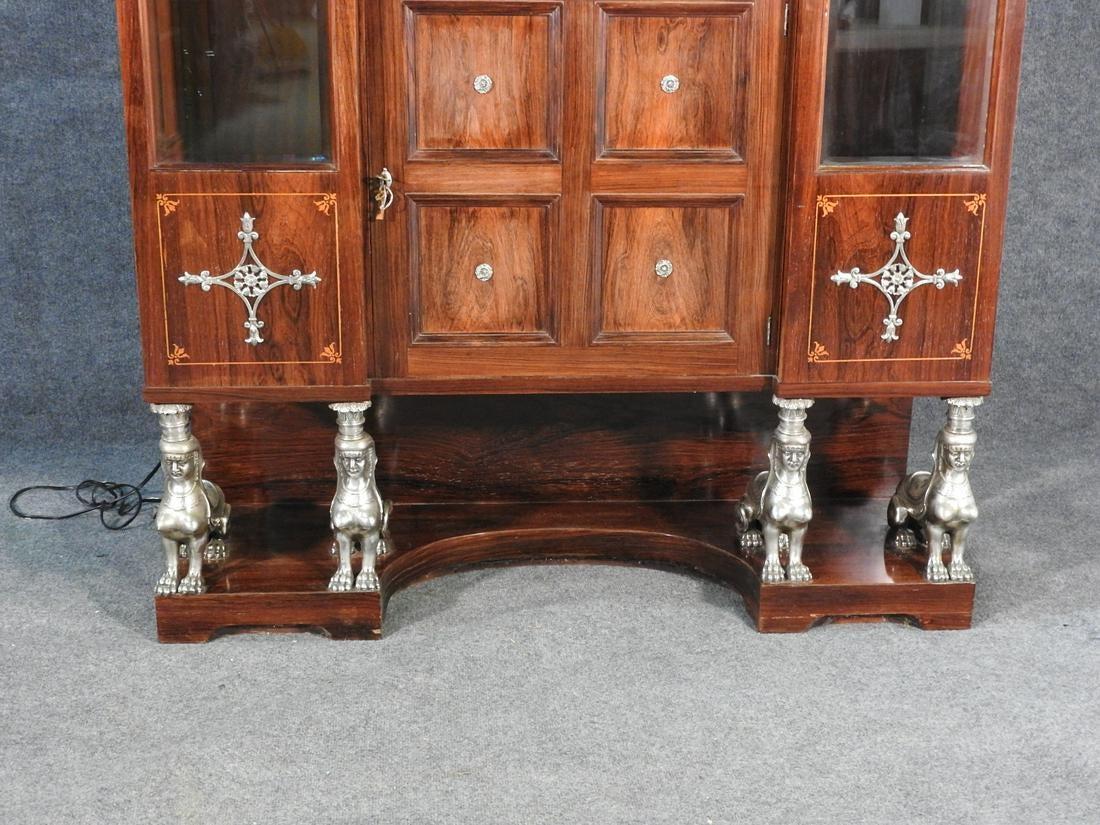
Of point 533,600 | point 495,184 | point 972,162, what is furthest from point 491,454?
point 972,162

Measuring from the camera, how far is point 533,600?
235 centimetres

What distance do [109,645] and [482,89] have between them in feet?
3.47

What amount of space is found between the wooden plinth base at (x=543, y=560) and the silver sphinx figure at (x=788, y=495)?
0.12 feet

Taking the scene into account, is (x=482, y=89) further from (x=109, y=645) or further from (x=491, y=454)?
(x=109, y=645)

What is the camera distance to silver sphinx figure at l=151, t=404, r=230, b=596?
214 cm

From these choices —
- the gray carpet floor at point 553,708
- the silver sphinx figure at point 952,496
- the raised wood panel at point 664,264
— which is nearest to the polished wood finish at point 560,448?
the gray carpet floor at point 553,708

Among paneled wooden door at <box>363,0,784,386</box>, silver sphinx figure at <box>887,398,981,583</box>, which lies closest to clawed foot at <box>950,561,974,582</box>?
silver sphinx figure at <box>887,398,981,583</box>

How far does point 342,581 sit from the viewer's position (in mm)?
2205

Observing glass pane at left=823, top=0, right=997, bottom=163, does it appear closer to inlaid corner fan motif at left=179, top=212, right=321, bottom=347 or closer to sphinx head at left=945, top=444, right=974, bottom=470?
sphinx head at left=945, top=444, right=974, bottom=470

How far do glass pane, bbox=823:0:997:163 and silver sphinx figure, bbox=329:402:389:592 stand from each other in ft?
2.79

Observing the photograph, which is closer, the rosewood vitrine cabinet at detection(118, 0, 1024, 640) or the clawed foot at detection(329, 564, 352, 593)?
the rosewood vitrine cabinet at detection(118, 0, 1024, 640)

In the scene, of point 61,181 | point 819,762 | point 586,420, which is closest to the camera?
point 819,762

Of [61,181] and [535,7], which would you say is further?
[61,181]

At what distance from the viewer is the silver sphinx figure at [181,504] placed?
214cm
